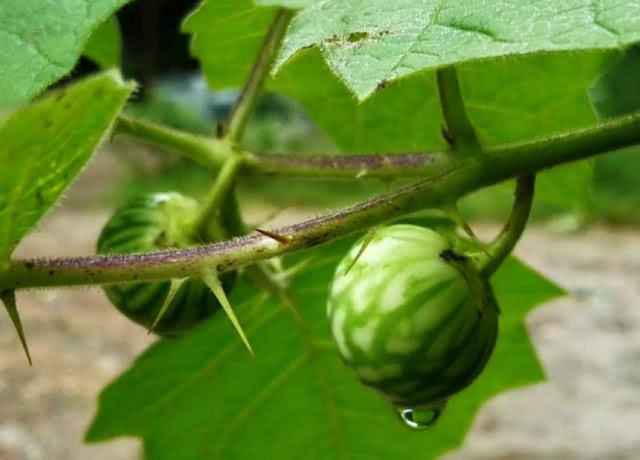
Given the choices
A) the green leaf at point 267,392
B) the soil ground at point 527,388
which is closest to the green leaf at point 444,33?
the green leaf at point 267,392

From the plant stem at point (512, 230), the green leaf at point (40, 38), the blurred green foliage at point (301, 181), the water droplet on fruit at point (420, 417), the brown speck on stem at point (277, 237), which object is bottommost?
the blurred green foliage at point (301, 181)

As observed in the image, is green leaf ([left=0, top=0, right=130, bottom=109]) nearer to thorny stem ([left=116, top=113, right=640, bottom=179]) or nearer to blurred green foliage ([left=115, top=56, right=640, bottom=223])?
thorny stem ([left=116, top=113, right=640, bottom=179])

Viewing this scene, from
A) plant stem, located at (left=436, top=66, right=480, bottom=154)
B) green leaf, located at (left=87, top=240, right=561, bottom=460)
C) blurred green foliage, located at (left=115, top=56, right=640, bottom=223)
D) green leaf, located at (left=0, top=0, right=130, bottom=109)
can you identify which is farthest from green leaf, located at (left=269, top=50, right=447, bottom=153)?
blurred green foliage, located at (left=115, top=56, right=640, bottom=223)

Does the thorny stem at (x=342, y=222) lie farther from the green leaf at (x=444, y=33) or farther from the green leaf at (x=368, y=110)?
the green leaf at (x=368, y=110)

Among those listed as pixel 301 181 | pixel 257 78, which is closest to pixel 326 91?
pixel 257 78

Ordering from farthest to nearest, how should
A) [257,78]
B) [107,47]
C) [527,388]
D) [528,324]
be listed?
[528,324]
[527,388]
[107,47]
[257,78]

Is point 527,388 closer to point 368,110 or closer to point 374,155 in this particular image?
point 368,110

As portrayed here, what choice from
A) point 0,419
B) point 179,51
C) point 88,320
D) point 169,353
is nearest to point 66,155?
point 169,353
